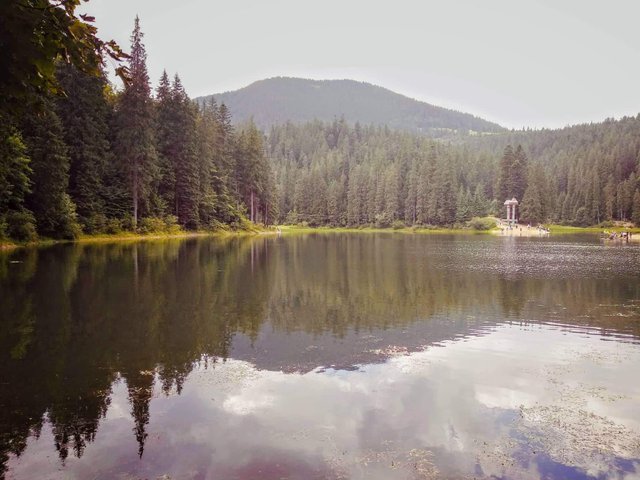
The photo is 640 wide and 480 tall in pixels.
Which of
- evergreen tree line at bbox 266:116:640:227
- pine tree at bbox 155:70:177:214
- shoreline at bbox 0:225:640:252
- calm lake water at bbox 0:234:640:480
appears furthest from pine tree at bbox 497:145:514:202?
calm lake water at bbox 0:234:640:480

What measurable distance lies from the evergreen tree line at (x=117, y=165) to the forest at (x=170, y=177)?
136 mm

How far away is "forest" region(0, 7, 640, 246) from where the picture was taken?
37.5 meters

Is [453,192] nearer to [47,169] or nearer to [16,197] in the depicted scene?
[47,169]

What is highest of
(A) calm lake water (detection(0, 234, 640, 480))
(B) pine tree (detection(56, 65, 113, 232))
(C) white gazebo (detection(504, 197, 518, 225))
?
(B) pine tree (detection(56, 65, 113, 232))

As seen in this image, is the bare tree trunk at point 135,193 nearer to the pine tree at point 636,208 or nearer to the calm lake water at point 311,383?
the calm lake water at point 311,383

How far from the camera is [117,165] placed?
56125 mm

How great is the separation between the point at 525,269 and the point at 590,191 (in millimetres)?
126065

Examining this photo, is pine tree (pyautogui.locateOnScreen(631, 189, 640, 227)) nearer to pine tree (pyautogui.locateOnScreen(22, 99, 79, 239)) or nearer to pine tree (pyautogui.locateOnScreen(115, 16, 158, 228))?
pine tree (pyautogui.locateOnScreen(115, 16, 158, 228))

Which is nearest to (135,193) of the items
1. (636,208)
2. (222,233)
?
(222,233)

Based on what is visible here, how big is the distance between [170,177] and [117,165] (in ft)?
34.8

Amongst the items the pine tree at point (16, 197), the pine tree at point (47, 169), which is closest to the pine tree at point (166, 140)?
the pine tree at point (47, 169)

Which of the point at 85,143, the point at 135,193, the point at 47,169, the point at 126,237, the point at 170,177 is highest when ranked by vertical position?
the point at 85,143

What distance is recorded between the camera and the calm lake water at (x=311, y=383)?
746 centimetres

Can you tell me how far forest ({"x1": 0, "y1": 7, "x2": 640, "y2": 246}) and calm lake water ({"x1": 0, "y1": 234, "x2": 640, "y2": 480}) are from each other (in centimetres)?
505
